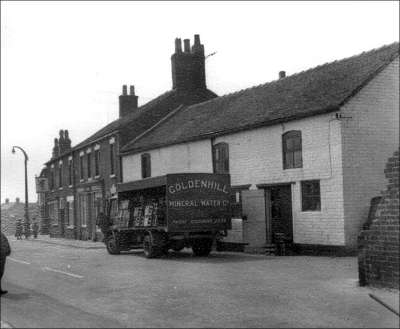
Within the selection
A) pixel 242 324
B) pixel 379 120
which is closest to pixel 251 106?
pixel 379 120

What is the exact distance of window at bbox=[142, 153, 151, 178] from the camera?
2991 cm

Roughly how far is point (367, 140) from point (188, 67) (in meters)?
16.6

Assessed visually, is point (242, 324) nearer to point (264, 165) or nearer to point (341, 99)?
point (341, 99)

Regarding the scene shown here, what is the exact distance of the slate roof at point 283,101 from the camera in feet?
64.1

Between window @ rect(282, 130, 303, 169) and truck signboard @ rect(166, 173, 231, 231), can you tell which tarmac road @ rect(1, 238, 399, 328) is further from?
window @ rect(282, 130, 303, 169)

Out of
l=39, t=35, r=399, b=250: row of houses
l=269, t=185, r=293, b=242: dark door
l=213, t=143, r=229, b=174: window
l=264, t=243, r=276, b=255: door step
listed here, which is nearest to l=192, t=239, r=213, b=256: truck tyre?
l=264, t=243, r=276, b=255: door step

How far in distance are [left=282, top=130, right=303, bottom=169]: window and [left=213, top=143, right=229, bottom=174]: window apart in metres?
3.44

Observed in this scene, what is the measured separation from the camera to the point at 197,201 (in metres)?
18.6

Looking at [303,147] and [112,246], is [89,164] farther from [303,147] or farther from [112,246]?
[303,147]

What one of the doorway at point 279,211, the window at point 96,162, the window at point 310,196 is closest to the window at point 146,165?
the window at point 96,162

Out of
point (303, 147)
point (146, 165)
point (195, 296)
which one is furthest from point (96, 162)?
point (195, 296)

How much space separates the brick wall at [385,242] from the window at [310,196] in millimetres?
8404

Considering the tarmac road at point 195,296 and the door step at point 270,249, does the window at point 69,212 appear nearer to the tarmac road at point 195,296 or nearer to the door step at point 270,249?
the door step at point 270,249

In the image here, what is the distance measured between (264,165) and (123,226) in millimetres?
5817
